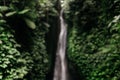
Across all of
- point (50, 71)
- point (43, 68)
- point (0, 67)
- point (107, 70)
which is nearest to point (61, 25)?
point (50, 71)

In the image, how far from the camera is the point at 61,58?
39.7 ft

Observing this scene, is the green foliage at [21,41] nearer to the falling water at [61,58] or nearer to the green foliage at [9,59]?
the green foliage at [9,59]

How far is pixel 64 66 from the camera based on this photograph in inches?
461

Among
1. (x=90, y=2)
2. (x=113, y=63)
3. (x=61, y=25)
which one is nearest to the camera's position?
(x=113, y=63)

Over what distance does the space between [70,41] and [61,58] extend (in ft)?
4.46

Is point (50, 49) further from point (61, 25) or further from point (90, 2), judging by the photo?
point (90, 2)

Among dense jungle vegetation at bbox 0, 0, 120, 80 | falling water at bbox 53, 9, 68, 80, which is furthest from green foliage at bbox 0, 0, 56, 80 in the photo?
falling water at bbox 53, 9, 68, 80

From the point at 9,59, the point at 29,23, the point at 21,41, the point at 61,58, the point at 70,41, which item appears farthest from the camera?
the point at 61,58

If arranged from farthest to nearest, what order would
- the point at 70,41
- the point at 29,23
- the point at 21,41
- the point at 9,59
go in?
the point at 70,41 → the point at 21,41 → the point at 29,23 → the point at 9,59

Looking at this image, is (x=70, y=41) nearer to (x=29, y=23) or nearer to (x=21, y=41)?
(x=21, y=41)

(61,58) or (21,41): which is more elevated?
(21,41)

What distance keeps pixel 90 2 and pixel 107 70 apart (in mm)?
3528

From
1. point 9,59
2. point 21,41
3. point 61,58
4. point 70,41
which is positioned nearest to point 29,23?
point 21,41

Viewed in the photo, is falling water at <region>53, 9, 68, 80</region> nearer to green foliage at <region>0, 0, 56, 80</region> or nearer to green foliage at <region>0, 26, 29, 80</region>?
green foliage at <region>0, 0, 56, 80</region>
